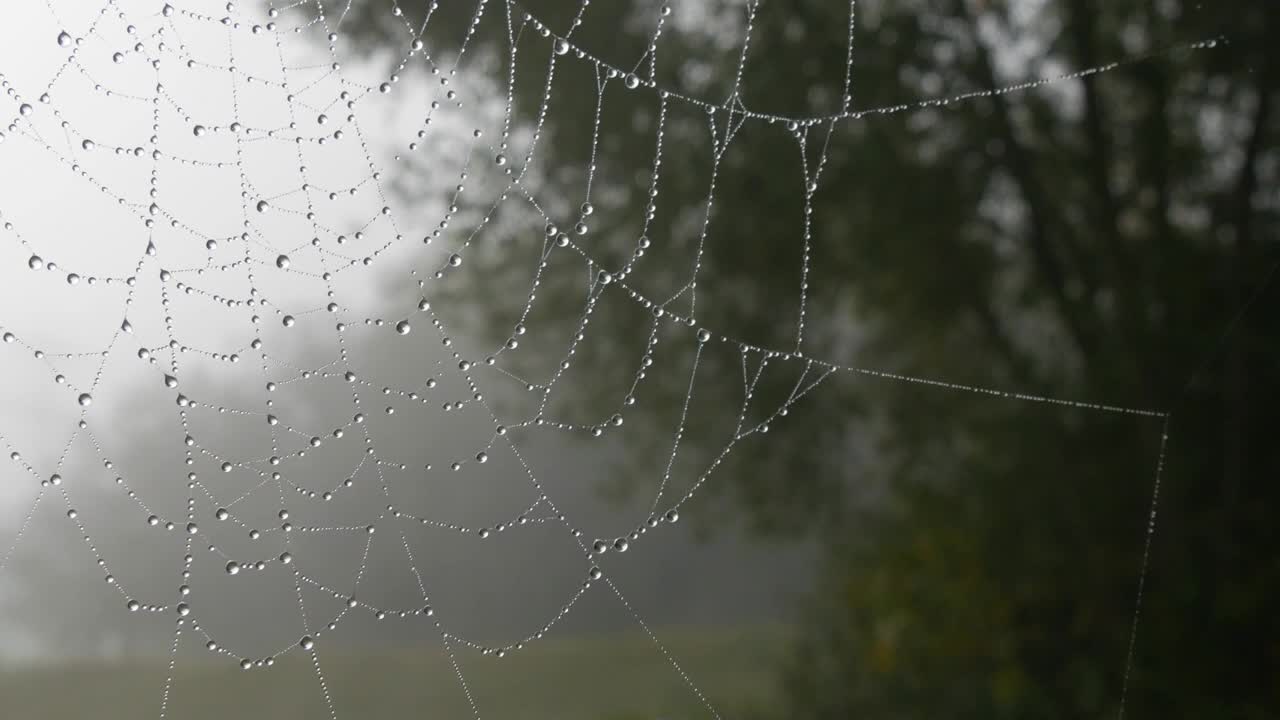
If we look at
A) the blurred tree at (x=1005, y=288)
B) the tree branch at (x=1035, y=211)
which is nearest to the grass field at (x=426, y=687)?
the blurred tree at (x=1005, y=288)

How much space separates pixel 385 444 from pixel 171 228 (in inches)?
178

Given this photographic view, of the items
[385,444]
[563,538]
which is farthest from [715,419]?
[563,538]

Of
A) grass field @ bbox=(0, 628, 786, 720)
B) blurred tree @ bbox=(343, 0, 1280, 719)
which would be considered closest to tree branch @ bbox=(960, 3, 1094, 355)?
blurred tree @ bbox=(343, 0, 1280, 719)

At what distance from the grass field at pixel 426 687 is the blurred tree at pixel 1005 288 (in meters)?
2.20

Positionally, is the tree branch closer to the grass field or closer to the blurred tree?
the blurred tree

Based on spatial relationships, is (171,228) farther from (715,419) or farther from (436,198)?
(715,419)

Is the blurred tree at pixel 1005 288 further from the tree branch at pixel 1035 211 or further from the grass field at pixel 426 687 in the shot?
the grass field at pixel 426 687

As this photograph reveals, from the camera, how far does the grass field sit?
7082 millimetres

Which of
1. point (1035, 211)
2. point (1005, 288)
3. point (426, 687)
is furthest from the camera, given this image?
point (426, 687)

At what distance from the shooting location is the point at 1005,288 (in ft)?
18.1

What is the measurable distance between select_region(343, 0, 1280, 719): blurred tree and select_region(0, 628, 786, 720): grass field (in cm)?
220

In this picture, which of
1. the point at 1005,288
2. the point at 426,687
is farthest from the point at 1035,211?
the point at 426,687

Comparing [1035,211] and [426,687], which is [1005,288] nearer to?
[1035,211]

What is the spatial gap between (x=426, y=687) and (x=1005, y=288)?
5379 mm
